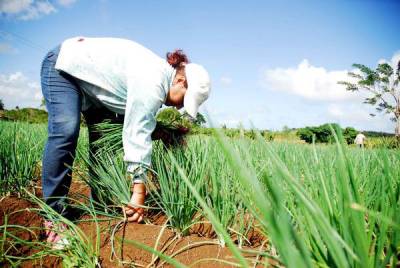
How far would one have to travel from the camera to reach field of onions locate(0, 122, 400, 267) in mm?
399

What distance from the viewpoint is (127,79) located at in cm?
156

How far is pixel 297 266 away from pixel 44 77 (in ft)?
5.80

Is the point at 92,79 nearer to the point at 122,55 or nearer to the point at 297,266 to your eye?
the point at 122,55

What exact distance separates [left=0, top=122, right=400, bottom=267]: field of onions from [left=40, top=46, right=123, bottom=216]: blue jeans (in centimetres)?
9

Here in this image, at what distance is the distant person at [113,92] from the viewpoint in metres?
1.47

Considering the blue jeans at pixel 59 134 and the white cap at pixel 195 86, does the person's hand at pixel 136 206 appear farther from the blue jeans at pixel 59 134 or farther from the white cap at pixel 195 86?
the white cap at pixel 195 86

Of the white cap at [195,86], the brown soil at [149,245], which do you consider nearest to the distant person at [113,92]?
the white cap at [195,86]

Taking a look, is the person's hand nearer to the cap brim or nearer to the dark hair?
the cap brim

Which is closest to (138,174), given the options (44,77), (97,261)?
(97,261)

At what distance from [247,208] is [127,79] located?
951 millimetres

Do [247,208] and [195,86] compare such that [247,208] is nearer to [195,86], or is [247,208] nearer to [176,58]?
[195,86]

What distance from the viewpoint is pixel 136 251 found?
1.23 meters

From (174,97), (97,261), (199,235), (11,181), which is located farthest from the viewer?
(11,181)

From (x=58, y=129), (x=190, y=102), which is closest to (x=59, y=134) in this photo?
(x=58, y=129)
